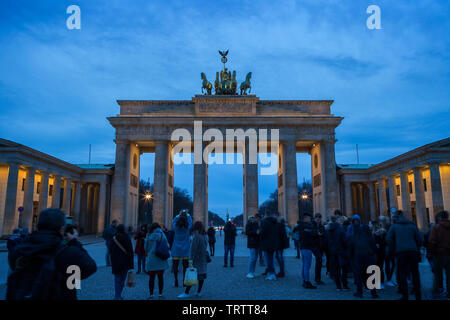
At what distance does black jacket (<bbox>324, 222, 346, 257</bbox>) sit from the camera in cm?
926

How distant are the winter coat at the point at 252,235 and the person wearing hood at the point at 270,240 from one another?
0.81 meters

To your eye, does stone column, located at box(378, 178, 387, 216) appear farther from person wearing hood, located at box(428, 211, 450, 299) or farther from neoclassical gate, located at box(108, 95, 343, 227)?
person wearing hood, located at box(428, 211, 450, 299)

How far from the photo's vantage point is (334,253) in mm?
9367

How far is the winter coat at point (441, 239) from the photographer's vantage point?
7.79 metres

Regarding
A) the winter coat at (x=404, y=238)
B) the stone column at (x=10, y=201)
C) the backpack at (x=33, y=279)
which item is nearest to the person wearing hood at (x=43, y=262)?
the backpack at (x=33, y=279)

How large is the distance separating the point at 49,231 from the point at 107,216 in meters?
43.1

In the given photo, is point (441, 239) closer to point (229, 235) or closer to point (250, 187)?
point (229, 235)

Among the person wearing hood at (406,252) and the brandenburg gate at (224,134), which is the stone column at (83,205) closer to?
the brandenburg gate at (224,134)

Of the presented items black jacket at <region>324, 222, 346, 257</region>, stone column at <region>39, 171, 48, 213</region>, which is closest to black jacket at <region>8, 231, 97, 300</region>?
black jacket at <region>324, 222, 346, 257</region>

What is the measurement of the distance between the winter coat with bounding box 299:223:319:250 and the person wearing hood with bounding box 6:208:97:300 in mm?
7364

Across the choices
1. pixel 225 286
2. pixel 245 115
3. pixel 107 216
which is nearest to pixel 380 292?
pixel 225 286

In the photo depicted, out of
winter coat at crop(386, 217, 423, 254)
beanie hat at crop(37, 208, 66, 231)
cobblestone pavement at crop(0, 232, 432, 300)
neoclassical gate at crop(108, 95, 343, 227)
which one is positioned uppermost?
neoclassical gate at crop(108, 95, 343, 227)
